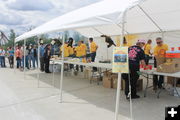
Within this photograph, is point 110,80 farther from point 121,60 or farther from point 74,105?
point 121,60

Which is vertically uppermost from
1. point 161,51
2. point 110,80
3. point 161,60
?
point 161,51

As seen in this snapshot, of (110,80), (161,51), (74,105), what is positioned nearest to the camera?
(74,105)

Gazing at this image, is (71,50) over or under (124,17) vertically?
under

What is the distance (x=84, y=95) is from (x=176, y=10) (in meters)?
3.78

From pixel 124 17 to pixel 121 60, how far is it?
2.20 feet

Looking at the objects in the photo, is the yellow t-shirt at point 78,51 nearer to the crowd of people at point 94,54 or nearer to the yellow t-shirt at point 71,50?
the crowd of people at point 94,54

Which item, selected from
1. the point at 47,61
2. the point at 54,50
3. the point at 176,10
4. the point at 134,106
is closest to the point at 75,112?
the point at 134,106

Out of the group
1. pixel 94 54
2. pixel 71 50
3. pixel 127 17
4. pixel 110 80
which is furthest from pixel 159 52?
pixel 71 50

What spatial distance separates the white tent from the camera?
2.98 meters

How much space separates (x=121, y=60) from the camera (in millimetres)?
2924

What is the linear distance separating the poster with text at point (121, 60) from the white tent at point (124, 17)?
15 cm

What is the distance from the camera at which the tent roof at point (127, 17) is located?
3.04 m

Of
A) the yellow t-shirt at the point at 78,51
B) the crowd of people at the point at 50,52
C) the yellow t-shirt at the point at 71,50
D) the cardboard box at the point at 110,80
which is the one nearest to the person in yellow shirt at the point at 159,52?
the cardboard box at the point at 110,80

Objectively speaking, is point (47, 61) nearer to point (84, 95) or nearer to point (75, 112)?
point (84, 95)
